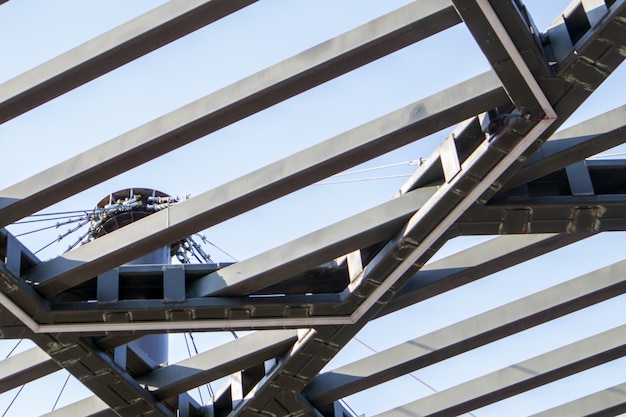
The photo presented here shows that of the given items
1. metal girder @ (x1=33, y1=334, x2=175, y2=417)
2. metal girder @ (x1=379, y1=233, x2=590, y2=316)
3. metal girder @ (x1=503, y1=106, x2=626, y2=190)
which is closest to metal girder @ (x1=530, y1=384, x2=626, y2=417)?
metal girder @ (x1=379, y1=233, x2=590, y2=316)

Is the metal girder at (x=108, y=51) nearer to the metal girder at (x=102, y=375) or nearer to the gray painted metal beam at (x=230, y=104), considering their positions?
the gray painted metal beam at (x=230, y=104)

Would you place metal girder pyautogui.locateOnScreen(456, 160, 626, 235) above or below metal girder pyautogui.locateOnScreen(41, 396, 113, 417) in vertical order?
above

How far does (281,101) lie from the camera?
1180 centimetres

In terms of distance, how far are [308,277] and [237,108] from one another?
2.62 meters

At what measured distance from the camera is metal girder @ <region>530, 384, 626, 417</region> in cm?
1611

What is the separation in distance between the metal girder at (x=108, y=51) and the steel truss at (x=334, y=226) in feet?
0.06

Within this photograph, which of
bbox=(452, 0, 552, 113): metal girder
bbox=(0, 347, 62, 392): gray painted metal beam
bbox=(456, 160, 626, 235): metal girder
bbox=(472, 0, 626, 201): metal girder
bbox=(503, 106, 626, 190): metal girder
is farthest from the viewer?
bbox=(0, 347, 62, 392): gray painted metal beam

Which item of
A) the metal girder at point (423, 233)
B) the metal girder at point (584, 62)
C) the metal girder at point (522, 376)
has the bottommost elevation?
the metal girder at point (522, 376)

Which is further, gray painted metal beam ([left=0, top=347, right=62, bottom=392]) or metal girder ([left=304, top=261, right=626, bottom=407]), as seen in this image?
gray painted metal beam ([left=0, top=347, right=62, bottom=392])

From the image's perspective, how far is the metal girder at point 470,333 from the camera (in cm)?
1420

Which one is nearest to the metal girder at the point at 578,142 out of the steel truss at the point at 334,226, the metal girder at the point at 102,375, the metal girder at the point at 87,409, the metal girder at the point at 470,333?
the steel truss at the point at 334,226

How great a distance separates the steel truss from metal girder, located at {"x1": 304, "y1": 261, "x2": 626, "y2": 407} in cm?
3

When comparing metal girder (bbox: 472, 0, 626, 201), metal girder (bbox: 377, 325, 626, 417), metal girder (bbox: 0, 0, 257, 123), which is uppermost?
metal girder (bbox: 0, 0, 257, 123)

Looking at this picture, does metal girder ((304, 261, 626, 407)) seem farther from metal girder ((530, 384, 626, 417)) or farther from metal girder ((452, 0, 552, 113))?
metal girder ((452, 0, 552, 113))
